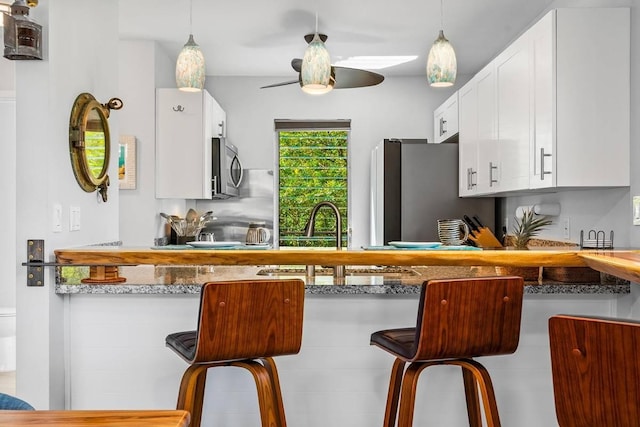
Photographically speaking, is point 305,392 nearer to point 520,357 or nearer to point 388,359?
point 388,359

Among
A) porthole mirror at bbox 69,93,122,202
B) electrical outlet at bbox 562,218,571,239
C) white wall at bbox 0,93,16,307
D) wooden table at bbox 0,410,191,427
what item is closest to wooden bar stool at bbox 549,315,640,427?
wooden table at bbox 0,410,191,427

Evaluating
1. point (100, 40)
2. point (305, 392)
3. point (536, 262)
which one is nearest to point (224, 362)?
point (305, 392)

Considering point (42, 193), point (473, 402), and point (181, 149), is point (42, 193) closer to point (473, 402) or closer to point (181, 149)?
point (473, 402)

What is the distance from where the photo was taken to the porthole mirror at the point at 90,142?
8.88 ft

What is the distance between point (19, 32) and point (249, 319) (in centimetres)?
135

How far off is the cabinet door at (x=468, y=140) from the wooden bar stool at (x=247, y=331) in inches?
92.9

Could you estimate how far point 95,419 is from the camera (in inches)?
47.3

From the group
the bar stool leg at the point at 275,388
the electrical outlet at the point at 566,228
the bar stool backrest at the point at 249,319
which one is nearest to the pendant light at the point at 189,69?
the bar stool backrest at the point at 249,319

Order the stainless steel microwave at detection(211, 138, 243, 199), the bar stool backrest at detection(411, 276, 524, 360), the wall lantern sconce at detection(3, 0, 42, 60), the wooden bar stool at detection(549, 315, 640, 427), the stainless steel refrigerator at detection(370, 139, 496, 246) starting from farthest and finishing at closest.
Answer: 1. the stainless steel microwave at detection(211, 138, 243, 199)
2. the stainless steel refrigerator at detection(370, 139, 496, 246)
3. the wall lantern sconce at detection(3, 0, 42, 60)
4. the bar stool backrest at detection(411, 276, 524, 360)
5. the wooden bar stool at detection(549, 315, 640, 427)

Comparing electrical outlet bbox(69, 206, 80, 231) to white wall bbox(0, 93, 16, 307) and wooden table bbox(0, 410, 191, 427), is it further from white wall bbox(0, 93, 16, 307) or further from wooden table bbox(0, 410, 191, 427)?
white wall bbox(0, 93, 16, 307)

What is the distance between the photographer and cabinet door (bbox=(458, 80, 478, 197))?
13.3 ft

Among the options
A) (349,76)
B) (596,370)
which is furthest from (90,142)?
(596,370)

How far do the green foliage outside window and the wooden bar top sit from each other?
11.5 ft

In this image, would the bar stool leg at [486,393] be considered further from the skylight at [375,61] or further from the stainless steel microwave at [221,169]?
the skylight at [375,61]
